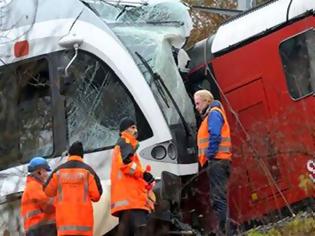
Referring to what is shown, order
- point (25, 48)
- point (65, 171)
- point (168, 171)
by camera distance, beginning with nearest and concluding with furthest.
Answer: point (25, 48), point (65, 171), point (168, 171)

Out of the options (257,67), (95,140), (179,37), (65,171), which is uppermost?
(179,37)

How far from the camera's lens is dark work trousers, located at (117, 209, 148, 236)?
23.3 feet

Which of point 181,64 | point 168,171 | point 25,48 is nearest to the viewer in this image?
point 25,48

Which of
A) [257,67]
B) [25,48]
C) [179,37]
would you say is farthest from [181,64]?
[25,48]

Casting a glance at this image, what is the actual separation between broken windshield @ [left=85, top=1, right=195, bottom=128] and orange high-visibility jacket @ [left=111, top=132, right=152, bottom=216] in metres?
0.95

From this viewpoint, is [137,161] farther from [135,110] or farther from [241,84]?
[241,84]

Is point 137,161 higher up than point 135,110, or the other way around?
point 135,110

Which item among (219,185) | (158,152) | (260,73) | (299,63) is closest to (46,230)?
(158,152)

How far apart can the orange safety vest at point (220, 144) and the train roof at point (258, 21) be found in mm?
883

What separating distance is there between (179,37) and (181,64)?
319 millimetres

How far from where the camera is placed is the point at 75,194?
7.05 meters

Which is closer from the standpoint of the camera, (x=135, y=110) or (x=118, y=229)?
(x=118, y=229)

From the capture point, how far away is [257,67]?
8141 millimetres

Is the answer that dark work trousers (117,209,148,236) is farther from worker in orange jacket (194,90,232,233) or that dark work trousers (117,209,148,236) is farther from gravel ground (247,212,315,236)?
gravel ground (247,212,315,236)
